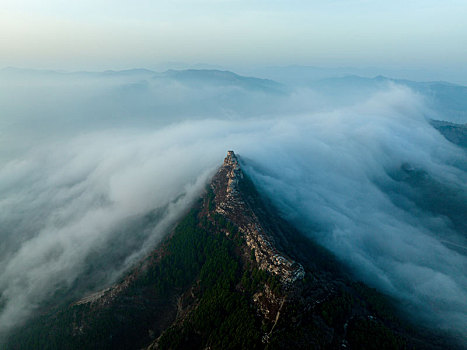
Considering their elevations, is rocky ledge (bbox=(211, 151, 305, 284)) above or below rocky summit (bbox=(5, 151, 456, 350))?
above

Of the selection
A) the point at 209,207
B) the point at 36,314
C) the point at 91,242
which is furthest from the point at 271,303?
the point at 91,242

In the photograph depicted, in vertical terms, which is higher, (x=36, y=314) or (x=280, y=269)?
(x=280, y=269)

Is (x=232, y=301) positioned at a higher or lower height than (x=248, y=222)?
lower

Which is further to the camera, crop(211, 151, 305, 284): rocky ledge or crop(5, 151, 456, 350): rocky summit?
crop(211, 151, 305, 284): rocky ledge

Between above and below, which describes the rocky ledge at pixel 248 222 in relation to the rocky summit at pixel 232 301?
above

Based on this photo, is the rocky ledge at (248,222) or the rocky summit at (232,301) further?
the rocky ledge at (248,222)

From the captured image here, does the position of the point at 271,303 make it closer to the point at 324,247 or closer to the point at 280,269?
the point at 280,269

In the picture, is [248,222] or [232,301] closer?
[232,301]

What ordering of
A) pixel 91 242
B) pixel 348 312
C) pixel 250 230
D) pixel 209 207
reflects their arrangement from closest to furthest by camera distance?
pixel 348 312
pixel 250 230
pixel 209 207
pixel 91 242
